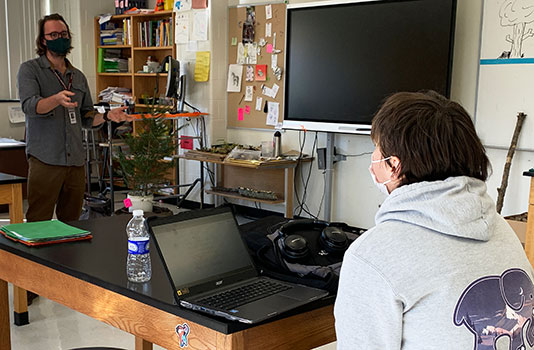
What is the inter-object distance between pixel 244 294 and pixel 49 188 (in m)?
2.44

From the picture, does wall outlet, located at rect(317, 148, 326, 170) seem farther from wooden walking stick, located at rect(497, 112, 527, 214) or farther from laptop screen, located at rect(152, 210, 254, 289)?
laptop screen, located at rect(152, 210, 254, 289)

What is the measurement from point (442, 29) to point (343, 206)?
175 cm

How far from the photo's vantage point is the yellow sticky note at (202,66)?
5986 mm

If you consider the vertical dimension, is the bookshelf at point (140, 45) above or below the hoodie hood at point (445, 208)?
above

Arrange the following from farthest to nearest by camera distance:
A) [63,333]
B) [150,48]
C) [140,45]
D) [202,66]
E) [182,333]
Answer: [140,45] < [150,48] < [202,66] < [63,333] < [182,333]

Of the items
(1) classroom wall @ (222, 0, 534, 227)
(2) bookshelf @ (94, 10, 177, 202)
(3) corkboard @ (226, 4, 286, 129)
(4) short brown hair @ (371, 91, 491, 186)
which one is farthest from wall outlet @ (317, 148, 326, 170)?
(4) short brown hair @ (371, 91, 491, 186)

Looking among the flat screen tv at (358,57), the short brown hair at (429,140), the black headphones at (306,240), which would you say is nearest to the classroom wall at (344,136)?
the flat screen tv at (358,57)

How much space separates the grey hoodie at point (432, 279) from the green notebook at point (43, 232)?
1112 mm

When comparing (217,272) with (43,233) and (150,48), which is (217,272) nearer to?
(43,233)

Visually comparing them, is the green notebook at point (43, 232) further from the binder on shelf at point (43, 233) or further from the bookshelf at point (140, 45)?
the bookshelf at point (140, 45)

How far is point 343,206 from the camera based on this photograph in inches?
211

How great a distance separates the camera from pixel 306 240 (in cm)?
177

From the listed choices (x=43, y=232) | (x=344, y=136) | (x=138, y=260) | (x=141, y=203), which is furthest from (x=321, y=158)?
(x=138, y=260)

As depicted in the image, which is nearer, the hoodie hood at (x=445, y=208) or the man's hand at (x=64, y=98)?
the hoodie hood at (x=445, y=208)
